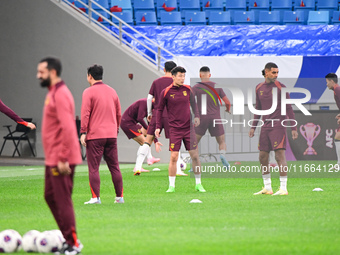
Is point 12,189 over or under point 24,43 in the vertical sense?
under

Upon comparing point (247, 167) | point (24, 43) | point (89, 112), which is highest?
point (24, 43)

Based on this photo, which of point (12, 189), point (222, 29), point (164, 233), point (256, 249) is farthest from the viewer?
point (222, 29)

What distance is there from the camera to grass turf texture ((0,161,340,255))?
24.2 ft

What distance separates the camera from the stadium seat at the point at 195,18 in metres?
28.6

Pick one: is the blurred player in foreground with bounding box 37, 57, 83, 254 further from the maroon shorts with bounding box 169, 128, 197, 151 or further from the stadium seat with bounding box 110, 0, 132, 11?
the stadium seat with bounding box 110, 0, 132, 11

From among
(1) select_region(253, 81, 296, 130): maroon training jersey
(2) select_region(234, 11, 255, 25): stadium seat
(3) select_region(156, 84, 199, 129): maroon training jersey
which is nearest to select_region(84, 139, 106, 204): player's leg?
(3) select_region(156, 84, 199, 129): maroon training jersey

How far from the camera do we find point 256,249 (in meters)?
7.12

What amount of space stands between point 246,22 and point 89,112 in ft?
60.1

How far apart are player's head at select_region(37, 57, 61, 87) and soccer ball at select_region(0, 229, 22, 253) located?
163 cm

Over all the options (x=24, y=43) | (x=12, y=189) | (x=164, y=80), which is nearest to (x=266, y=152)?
(x=164, y=80)

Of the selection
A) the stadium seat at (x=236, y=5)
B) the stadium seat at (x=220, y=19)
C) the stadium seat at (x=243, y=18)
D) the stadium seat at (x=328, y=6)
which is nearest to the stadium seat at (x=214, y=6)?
the stadium seat at (x=236, y=5)

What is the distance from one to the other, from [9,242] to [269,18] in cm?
2291

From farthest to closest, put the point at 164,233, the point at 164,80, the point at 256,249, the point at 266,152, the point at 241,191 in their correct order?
the point at 164,80
the point at 241,191
the point at 266,152
the point at 164,233
the point at 256,249

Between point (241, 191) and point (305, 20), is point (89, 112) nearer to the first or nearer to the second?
point (241, 191)
